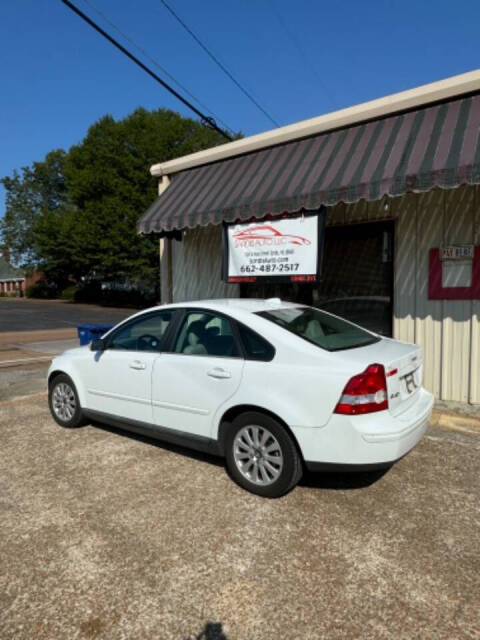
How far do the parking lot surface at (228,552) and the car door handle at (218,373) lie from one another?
927mm

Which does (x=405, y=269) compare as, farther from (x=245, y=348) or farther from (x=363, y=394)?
(x=363, y=394)

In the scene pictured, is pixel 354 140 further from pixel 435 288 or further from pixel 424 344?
pixel 424 344

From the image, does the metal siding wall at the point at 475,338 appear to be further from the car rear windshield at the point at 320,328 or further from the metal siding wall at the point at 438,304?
the car rear windshield at the point at 320,328

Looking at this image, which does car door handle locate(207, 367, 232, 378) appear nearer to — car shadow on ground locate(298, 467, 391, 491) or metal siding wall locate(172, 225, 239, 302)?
car shadow on ground locate(298, 467, 391, 491)

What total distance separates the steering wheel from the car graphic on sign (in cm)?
302

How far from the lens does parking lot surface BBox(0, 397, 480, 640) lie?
2.28 m

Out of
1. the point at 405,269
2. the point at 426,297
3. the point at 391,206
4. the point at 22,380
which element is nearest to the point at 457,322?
the point at 426,297

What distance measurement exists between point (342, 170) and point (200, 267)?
3770 mm

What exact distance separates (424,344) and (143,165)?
2919 centimetres

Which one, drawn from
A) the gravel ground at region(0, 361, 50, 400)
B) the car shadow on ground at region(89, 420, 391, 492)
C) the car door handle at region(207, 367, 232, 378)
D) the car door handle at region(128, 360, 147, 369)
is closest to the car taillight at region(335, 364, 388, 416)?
the car shadow on ground at region(89, 420, 391, 492)

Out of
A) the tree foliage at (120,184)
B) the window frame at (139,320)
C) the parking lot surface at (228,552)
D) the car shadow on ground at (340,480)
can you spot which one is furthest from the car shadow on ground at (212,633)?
the tree foliage at (120,184)

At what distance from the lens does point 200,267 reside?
352 inches

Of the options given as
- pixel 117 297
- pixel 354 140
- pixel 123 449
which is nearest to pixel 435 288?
Result: pixel 354 140

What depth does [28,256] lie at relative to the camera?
5506 cm
